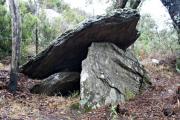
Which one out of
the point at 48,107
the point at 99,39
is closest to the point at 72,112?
the point at 48,107

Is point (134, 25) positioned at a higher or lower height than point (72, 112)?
higher

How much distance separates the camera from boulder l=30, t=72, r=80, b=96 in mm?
8055

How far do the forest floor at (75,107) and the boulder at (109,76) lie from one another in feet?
0.79

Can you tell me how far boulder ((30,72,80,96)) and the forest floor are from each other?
10.0 inches

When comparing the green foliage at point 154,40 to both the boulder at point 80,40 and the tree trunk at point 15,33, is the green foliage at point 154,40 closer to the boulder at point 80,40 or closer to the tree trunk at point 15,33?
the boulder at point 80,40

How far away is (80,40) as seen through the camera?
8.27m

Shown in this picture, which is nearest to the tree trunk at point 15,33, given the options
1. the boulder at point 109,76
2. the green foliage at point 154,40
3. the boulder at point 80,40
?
the boulder at point 80,40

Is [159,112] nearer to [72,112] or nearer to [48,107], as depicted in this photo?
[72,112]

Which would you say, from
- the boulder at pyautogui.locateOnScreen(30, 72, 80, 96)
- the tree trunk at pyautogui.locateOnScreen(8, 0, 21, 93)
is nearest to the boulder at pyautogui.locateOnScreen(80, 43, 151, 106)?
the boulder at pyautogui.locateOnScreen(30, 72, 80, 96)

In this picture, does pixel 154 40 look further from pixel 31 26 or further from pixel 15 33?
pixel 15 33

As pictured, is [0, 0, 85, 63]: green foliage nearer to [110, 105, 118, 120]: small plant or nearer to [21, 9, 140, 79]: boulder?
[21, 9, 140, 79]: boulder

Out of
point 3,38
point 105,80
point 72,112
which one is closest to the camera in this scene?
point 72,112

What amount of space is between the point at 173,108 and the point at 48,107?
7.48 feet

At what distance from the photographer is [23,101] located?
7.24 m
